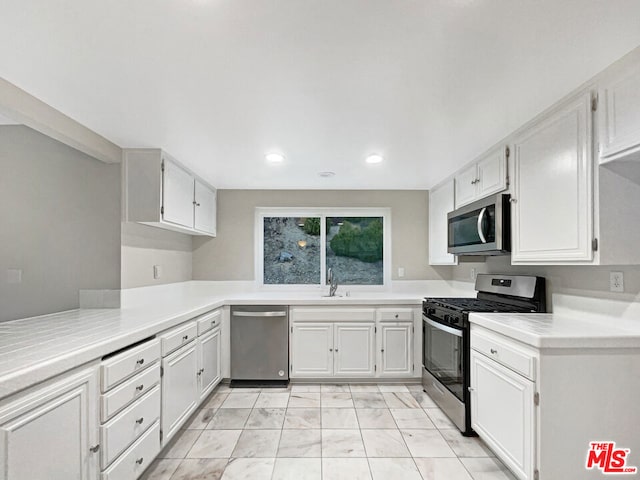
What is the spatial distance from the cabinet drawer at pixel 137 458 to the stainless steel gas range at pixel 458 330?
1.98m

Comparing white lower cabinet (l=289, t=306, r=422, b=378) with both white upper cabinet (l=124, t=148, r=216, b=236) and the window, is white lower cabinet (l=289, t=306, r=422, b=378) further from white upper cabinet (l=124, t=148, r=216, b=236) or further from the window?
white upper cabinet (l=124, t=148, r=216, b=236)

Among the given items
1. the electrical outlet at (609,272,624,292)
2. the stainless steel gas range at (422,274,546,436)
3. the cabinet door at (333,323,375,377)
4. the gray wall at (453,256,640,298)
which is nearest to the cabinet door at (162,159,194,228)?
the cabinet door at (333,323,375,377)

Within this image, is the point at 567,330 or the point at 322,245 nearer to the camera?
the point at 567,330

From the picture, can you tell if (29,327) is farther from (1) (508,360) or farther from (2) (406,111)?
(1) (508,360)

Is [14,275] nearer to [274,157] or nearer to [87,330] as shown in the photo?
[87,330]

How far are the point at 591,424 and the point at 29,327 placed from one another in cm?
288

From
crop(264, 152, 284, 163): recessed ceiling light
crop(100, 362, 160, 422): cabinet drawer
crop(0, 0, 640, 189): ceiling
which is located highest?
crop(0, 0, 640, 189): ceiling

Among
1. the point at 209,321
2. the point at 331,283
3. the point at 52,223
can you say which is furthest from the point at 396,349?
the point at 52,223

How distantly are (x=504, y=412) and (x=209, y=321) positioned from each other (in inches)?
89.5

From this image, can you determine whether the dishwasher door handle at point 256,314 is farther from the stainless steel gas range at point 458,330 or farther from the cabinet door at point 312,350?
the stainless steel gas range at point 458,330

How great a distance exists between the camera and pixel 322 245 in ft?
14.2

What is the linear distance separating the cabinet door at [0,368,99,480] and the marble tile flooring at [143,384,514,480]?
2.55 feet

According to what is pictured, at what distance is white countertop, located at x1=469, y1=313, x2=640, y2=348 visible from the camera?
1.70 m

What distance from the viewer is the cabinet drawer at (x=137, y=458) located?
167 centimetres
